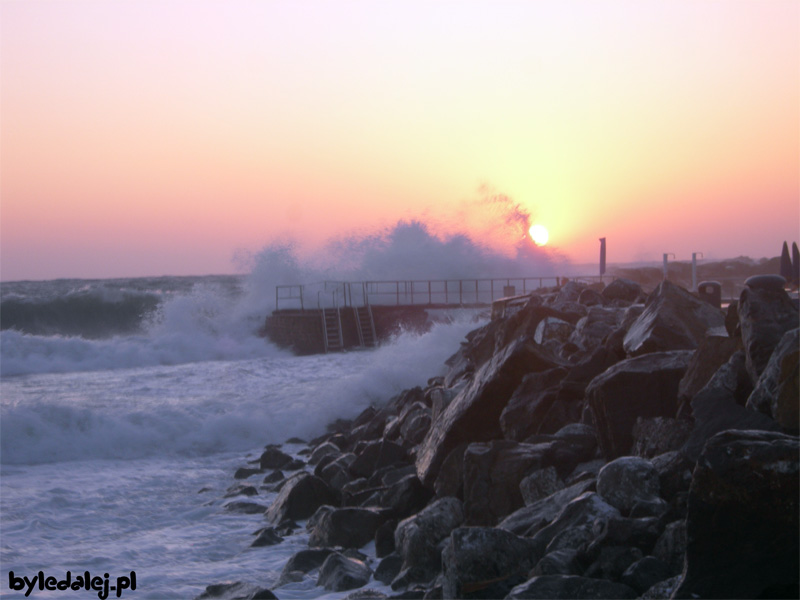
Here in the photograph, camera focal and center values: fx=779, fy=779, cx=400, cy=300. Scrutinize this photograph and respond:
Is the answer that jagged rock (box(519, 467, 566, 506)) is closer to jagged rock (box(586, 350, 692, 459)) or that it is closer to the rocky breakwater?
the rocky breakwater

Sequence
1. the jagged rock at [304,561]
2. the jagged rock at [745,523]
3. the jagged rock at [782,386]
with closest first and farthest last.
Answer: the jagged rock at [745,523] → the jagged rock at [782,386] → the jagged rock at [304,561]

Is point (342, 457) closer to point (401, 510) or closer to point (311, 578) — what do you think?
point (401, 510)

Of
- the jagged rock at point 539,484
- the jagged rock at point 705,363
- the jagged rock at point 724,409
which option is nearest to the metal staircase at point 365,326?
the jagged rock at point 539,484

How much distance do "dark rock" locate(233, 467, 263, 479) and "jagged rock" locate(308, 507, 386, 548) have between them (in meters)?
3.35

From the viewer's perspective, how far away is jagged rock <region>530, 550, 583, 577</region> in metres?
3.38

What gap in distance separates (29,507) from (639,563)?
6.61 m

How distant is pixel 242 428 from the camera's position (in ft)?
39.9

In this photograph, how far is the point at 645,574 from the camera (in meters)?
3.15

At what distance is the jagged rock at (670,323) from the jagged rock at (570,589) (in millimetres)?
3029

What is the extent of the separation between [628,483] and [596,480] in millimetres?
346

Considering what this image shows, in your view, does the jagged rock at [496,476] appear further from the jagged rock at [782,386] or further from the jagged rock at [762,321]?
the jagged rock at [782,386]

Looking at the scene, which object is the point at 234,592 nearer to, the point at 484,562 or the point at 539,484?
the point at 484,562

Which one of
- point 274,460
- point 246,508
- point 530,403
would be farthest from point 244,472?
point 530,403

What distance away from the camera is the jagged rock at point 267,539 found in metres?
6.17
